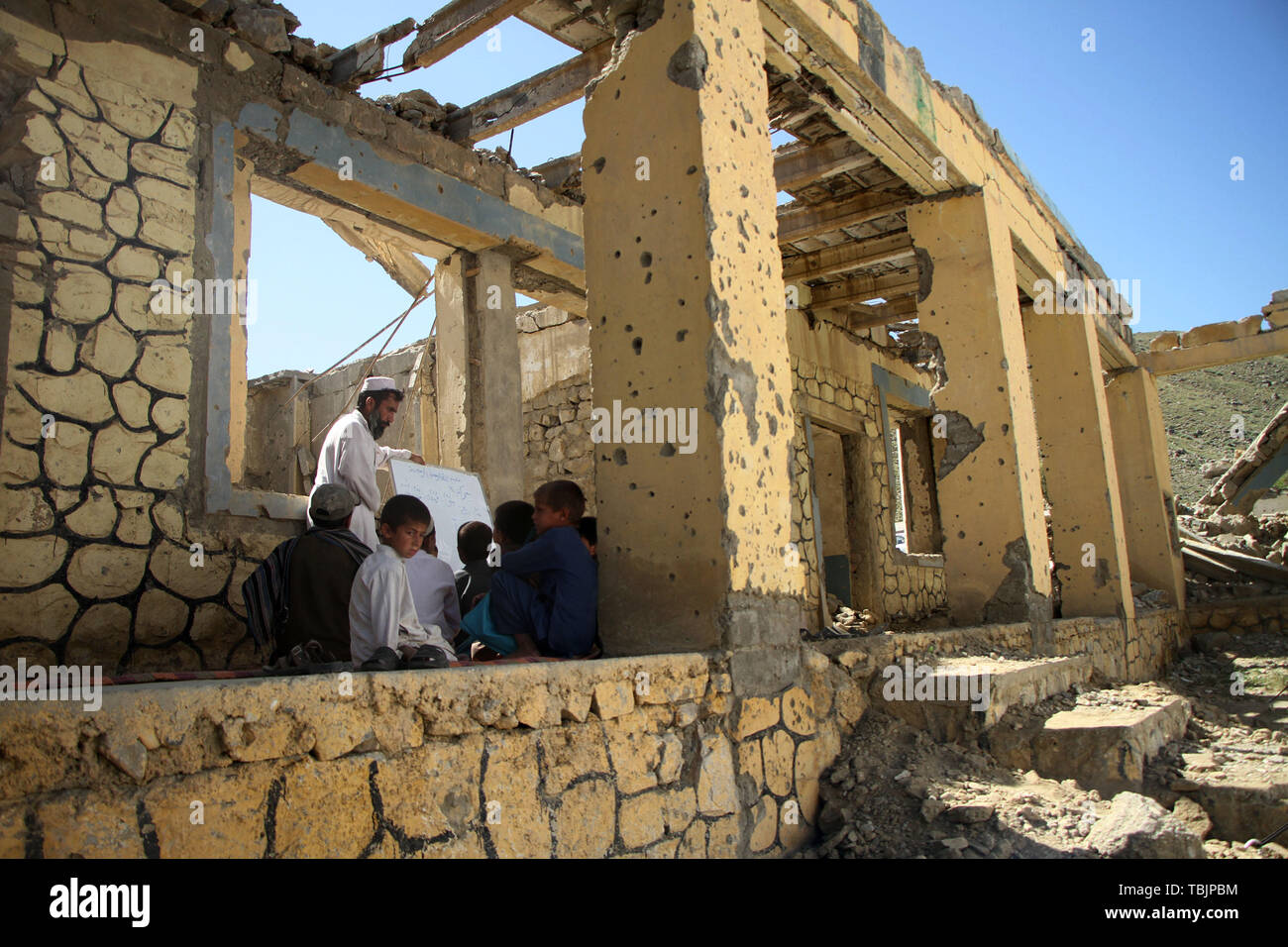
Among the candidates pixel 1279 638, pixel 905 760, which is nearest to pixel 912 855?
pixel 905 760

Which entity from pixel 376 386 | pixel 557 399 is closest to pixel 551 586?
pixel 376 386

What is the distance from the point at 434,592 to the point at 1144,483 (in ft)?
33.4

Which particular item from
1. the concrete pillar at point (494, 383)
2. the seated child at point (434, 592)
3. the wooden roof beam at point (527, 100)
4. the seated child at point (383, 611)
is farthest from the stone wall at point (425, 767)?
the wooden roof beam at point (527, 100)

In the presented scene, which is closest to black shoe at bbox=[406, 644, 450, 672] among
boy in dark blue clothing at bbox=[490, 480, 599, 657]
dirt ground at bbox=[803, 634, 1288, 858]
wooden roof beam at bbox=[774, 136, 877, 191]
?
boy in dark blue clothing at bbox=[490, 480, 599, 657]

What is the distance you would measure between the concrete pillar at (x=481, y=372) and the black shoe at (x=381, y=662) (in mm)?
3962

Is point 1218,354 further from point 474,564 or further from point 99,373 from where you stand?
point 99,373

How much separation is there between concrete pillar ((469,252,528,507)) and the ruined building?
0.03 meters

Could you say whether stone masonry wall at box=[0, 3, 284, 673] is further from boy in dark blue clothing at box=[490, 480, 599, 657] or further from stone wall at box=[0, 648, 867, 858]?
stone wall at box=[0, 648, 867, 858]

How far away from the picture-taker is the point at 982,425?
620 centimetres

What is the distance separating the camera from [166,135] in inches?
176

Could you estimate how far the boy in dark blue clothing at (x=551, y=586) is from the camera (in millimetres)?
3297

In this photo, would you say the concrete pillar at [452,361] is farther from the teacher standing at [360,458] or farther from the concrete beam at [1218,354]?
the concrete beam at [1218,354]
